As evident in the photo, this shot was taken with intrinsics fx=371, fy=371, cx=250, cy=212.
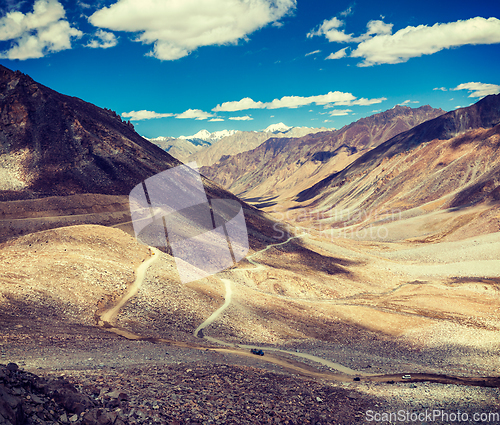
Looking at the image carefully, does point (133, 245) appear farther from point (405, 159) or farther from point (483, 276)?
point (405, 159)

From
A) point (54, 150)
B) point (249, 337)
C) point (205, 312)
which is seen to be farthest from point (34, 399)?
point (54, 150)

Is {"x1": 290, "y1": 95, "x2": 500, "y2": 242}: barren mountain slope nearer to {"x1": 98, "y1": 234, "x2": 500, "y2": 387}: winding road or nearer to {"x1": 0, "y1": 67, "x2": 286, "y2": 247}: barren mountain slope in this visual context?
{"x1": 0, "y1": 67, "x2": 286, "y2": 247}: barren mountain slope

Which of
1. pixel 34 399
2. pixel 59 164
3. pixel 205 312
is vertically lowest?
pixel 205 312

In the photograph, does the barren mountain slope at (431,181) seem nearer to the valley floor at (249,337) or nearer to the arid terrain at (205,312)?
the arid terrain at (205,312)

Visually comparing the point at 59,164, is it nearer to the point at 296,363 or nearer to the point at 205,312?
the point at 205,312

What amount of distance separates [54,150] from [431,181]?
92.4m

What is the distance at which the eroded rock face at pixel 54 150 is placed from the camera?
50.8 meters

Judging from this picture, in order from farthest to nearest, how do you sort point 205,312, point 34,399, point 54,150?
1. point 54,150
2. point 205,312
3. point 34,399

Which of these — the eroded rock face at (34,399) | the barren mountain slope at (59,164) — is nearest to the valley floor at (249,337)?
the eroded rock face at (34,399)

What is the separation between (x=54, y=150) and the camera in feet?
182

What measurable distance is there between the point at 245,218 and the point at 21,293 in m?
49.4

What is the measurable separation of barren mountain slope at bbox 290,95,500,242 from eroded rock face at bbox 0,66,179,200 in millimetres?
61344

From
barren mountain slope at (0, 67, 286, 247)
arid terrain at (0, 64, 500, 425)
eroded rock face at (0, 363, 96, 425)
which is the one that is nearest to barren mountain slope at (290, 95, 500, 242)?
arid terrain at (0, 64, 500, 425)

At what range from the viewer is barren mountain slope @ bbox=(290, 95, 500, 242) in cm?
8139
